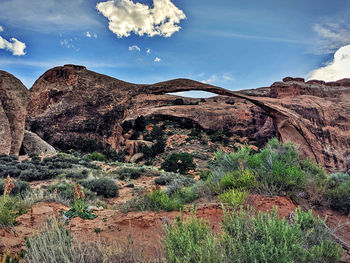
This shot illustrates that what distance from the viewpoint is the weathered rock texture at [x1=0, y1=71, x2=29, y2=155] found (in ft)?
42.7

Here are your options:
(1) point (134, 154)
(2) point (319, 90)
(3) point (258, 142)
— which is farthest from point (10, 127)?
(3) point (258, 142)

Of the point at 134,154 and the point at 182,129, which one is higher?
the point at 182,129

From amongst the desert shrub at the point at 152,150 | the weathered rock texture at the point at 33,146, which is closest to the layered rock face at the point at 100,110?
the desert shrub at the point at 152,150

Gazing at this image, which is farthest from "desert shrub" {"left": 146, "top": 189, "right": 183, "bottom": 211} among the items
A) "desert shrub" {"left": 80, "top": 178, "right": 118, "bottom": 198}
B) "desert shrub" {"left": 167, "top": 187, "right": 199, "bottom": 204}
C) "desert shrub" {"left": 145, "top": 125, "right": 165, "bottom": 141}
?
"desert shrub" {"left": 145, "top": 125, "right": 165, "bottom": 141}

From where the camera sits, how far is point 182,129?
26.7m

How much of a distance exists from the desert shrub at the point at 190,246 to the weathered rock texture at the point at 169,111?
6.96 m

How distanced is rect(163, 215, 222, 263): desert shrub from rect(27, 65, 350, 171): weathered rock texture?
696 centimetres

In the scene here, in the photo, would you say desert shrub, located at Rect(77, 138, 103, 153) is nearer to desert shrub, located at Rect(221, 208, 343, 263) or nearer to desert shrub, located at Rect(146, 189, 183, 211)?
desert shrub, located at Rect(146, 189, 183, 211)

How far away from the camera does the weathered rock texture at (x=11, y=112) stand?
13015 millimetres

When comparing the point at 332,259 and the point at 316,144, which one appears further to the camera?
the point at 316,144

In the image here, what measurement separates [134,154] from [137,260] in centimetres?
1920

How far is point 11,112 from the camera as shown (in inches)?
555

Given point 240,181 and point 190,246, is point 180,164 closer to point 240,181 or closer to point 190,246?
point 240,181

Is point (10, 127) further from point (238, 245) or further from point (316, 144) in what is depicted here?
point (316, 144)
